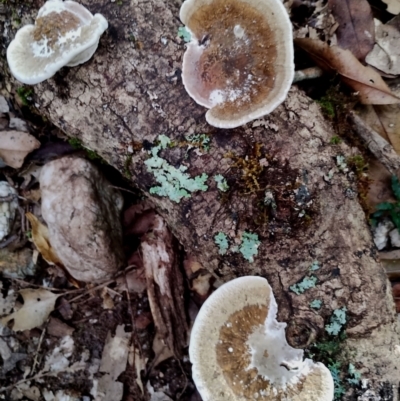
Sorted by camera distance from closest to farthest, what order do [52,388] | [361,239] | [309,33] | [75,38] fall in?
[75,38] → [361,239] → [309,33] → [52,388]

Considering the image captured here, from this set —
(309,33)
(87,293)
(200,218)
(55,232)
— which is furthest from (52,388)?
(309,33)

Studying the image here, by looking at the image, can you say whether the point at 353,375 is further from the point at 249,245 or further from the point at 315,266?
the point at 249,245

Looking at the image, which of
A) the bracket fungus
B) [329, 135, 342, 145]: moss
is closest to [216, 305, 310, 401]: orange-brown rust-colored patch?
the bracket fungus

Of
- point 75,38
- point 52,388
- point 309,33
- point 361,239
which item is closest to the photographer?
point 75,38

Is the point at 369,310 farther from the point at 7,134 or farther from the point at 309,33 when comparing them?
the point at 7,134

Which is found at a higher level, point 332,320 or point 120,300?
point 332,320
